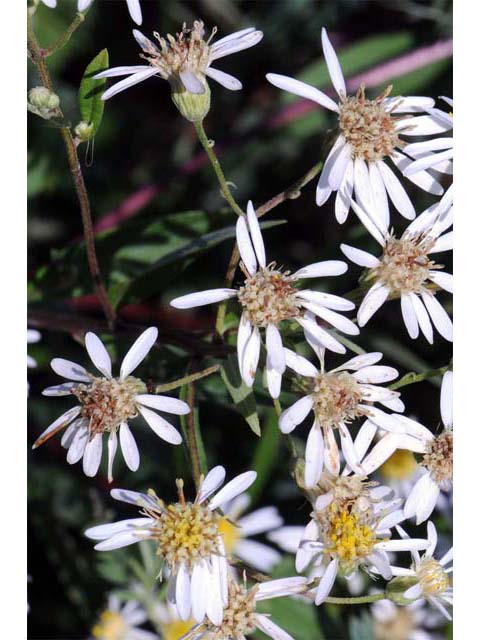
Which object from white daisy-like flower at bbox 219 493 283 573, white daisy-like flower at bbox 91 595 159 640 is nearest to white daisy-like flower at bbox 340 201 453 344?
white daisy-like flower at bbox 219 493 283 573

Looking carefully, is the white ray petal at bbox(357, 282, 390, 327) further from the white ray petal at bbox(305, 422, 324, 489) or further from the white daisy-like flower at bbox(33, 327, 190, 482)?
the white daisy-like flower at bbox(33, 327, 190, 482)

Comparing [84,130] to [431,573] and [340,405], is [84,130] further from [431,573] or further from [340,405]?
[431,573]

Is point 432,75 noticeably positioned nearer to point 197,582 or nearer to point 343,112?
point 343,112

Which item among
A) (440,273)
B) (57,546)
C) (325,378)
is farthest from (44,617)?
(440,273)

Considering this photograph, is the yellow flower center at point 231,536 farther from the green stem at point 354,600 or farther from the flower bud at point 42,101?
the flower bud at point 42,101

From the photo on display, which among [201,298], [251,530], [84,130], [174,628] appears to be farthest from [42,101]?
[174,628]

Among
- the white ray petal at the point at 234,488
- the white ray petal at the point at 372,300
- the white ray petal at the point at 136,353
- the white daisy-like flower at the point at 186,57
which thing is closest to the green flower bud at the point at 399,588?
the white ray petal at the point at 234,488

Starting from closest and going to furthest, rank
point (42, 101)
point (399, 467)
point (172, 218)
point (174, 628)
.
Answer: point (42, 101), point (172, 218), point (174, 628), point (399, 467)
